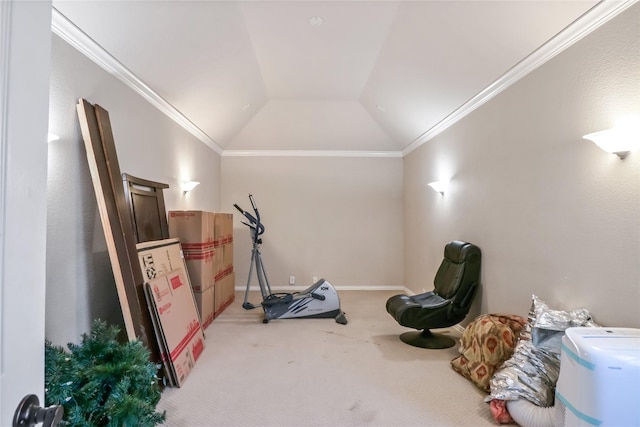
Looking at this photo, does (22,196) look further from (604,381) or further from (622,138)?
(622,138)

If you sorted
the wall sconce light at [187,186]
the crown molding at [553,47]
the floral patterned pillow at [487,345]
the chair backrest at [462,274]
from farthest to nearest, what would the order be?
the wall sconce light at [187,186] < the chair backrest at [462,274] < the floral patterned pillow at [487,345] < the crown molding at [553,47]

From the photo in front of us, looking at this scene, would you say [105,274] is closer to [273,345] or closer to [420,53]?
[273,345]

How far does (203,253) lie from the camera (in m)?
3.78

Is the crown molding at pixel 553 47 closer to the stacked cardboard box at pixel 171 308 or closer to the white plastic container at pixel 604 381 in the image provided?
the white plastic container at pixel 604 381

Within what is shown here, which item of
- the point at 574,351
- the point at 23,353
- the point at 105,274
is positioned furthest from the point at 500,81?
the point at 105,274

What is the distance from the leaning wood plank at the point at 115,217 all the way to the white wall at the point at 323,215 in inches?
138

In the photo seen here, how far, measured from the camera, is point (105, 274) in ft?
8.23

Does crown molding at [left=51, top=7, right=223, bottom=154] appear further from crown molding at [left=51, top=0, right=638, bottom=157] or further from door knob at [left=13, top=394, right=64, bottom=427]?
door knob at [left=13, top=394, right=64, bottom=427]

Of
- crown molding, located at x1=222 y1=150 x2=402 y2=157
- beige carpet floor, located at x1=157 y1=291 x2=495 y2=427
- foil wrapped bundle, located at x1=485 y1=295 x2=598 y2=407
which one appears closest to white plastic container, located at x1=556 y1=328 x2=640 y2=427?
foil wrapped bundle, located at x1=485 y1=295 x2=598 y2=407

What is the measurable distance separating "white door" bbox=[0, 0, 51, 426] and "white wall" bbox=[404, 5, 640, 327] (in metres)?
2.44

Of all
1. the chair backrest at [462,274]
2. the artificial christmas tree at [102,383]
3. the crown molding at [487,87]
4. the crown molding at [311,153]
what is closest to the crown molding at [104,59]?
the crown molding at [487,87]

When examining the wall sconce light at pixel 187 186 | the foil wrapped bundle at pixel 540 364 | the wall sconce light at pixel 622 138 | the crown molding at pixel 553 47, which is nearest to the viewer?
the wall sconce light at pixel 622 138

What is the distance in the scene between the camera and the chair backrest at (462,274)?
3.22 meters

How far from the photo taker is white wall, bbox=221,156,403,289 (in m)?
5.98
